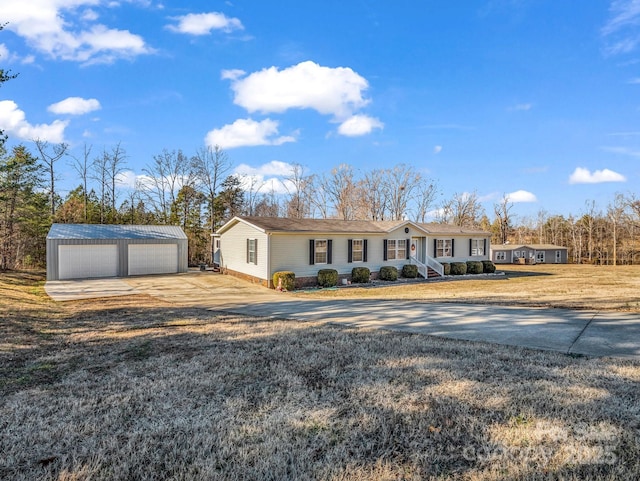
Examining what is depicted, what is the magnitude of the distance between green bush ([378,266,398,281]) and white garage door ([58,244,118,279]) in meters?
15.7

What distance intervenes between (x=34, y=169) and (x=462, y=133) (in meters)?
31.0

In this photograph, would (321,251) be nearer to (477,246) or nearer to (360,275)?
(360,275)

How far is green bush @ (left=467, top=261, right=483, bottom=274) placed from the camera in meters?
25.5

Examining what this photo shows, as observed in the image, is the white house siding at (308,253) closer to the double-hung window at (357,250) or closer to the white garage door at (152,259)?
the double-hung window at (357,250)

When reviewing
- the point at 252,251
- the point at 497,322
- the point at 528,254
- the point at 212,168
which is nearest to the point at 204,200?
the point at 212,168

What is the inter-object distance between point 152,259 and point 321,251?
10.8m

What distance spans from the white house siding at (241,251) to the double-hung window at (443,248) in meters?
12.6

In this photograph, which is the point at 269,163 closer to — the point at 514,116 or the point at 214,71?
the point at 214,71

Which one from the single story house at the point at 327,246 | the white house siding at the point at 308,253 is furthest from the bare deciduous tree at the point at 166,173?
the white house siding at the point at 308,253

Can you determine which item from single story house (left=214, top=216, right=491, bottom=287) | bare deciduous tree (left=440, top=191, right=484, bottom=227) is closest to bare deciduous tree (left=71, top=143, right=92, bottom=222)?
single story house (left=214, top=216, right=491, bottom=287)

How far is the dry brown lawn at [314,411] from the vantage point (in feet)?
7.88

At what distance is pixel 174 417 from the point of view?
3127mm

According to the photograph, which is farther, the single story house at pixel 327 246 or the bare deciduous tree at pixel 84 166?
the bare deciduous tree at pixel 84 166

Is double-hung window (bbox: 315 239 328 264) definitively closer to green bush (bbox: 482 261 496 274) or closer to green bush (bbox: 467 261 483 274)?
green bush (bbox: 467 261 483 274)
